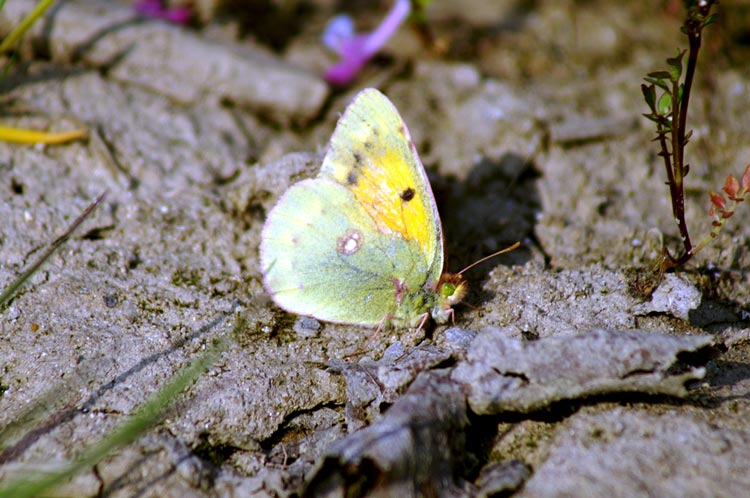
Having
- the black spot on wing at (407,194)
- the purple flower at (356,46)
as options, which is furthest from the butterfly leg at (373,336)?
the purple flower at (356,46)

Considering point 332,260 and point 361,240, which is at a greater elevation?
point 361,240

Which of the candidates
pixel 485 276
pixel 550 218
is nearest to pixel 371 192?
pixel 485 276

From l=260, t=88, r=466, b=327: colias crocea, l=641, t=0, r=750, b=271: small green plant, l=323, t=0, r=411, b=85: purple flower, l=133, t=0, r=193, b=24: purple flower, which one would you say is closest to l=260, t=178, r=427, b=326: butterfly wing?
l=260, t=88, r=466, b=327: colias crocea

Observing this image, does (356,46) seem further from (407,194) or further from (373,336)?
(373,336)

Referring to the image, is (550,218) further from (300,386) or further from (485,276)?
(300,386)

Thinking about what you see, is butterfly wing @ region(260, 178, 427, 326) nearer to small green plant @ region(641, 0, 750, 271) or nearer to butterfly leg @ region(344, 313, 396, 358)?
butterfly leg @ region(344, 313, 396, 358)

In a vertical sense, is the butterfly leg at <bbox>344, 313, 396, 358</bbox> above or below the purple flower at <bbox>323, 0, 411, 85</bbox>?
below

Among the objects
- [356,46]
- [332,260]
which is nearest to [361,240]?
[332,260]
